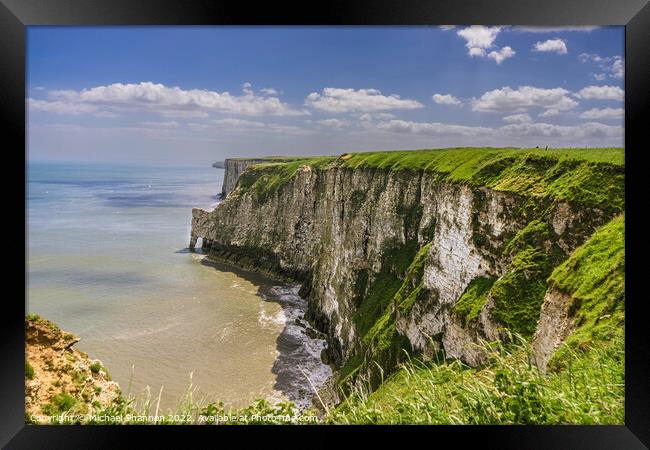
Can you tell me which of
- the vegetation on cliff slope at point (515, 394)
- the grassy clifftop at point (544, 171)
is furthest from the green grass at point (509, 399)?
the grassy clifftop at point (544, 171)

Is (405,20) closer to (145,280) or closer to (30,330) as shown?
(30,330)

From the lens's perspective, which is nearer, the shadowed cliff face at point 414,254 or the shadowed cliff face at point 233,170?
the shadowed cliff face at point 414,254

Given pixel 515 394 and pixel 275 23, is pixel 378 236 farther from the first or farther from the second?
pixel 515 394

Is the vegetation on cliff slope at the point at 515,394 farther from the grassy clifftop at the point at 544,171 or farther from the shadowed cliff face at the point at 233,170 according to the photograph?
the shadowed cliff face at the point at 233,170

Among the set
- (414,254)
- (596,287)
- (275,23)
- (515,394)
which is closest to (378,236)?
(414,254)

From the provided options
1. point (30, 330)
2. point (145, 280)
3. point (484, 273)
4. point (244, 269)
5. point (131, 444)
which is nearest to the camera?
point (131, 444)

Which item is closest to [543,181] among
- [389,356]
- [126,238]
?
[389,356]
